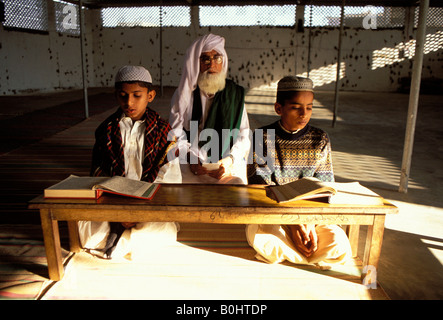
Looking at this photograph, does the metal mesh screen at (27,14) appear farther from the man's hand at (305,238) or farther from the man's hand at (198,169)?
the man's hand at (305,238)

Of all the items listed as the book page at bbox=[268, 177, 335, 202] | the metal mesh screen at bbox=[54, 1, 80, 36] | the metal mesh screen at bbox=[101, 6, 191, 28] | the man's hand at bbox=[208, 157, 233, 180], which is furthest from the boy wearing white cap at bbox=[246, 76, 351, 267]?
the metal mesh screen at bbox=[101, 6, 191, 28]

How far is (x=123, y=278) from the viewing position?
1602 mm

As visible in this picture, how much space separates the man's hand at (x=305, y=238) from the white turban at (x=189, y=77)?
111 cm

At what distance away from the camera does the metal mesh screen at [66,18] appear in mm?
10617

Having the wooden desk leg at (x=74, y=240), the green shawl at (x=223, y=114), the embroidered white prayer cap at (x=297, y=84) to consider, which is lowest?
the wooden desk leg at (x=74, y=240)

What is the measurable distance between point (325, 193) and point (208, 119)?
1.19 m

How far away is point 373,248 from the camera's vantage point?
1.50 meters

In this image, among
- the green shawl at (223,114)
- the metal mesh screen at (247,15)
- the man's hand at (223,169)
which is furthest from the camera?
the metal mesh screen at (247,15)

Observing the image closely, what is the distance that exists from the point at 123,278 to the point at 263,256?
27.2 inches

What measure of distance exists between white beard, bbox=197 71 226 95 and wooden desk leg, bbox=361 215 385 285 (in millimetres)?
1379

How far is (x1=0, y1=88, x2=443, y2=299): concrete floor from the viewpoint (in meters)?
1.71

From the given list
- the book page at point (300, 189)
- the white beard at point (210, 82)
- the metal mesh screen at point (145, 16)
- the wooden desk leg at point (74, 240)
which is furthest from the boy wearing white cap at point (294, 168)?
the metal mesh screen at point (145, 16)

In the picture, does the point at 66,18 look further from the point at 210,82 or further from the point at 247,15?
the point at 210,82

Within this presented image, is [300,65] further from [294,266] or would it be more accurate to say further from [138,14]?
[294,266]
